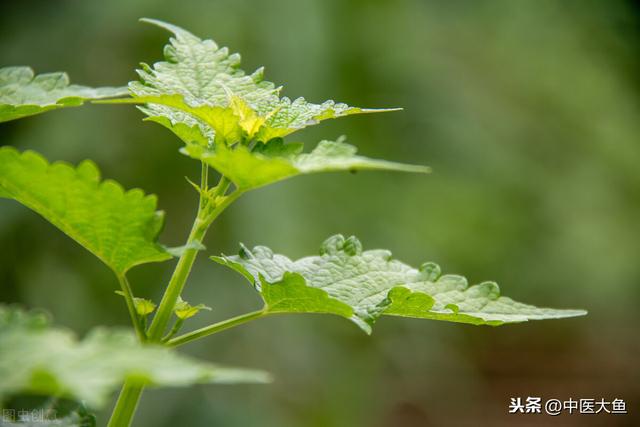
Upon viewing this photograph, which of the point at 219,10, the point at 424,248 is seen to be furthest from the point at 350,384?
the point at 219,10

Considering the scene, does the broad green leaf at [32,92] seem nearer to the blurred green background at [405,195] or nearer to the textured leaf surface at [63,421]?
the textured leaf surface at [63,421]

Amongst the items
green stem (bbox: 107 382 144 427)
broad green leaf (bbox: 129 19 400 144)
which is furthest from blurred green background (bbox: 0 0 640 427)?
green stem (bbox: 107 382 144 427)

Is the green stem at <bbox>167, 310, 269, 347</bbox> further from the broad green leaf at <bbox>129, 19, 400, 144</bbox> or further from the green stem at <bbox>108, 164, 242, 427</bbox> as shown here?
the broad green leaf at <bbox>129, 19, 400, 144</bbox>

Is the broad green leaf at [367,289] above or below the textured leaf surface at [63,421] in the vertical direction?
above

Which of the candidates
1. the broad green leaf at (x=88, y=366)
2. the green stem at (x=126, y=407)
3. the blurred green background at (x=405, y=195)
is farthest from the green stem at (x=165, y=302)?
the blurred green background at (x=405, y=195)

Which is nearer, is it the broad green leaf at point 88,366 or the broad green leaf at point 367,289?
the broad green leaf at point 88,366
